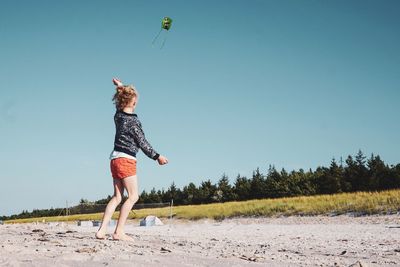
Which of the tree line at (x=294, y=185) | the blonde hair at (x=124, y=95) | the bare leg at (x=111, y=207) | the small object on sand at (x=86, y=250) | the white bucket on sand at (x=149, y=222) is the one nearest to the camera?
the small object on sand at (x=86, y=250)

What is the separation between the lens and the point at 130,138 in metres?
4.95

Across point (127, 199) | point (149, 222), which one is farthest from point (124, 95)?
point (149, 222)

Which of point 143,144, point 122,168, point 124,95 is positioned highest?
point 124,95

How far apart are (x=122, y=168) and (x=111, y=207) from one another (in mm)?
521

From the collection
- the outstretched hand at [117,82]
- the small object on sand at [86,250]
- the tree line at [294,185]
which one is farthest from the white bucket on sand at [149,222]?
the tree line at [294,185]

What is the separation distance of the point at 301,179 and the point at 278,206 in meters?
51.4

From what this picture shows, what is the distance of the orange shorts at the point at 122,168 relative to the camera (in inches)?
188

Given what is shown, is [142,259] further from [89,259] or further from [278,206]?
[278,206]

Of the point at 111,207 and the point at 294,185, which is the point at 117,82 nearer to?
the point at 111,207

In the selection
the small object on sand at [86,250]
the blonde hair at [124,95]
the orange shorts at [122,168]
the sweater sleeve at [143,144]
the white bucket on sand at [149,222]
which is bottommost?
the white bucket on sand at [149,222]

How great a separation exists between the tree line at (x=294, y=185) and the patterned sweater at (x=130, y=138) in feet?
125

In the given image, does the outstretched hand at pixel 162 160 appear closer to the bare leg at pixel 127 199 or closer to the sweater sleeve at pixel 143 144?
the sweater sleeve at pixel 143 144

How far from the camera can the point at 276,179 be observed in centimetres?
7750

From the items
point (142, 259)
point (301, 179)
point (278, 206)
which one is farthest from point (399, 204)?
point (301, 179)
